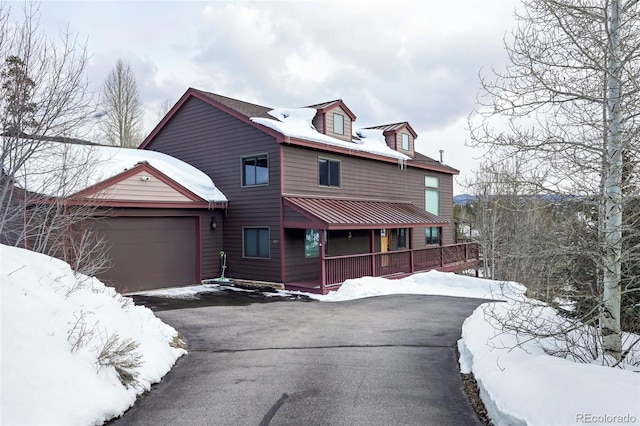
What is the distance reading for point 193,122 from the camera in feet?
57.1

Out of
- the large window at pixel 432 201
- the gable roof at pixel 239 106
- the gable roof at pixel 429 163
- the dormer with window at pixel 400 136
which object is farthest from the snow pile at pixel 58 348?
the large window at pixel 432 201

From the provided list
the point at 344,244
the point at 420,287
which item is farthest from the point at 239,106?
the point at 420,287

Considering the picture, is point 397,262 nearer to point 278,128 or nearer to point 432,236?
point 278,128

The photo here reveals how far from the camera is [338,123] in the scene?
18.2 m

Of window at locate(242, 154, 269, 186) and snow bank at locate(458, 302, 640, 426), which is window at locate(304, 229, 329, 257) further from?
snow bank at locate(458, 302, 640, 426)

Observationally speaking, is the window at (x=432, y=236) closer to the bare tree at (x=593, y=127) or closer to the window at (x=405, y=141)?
the window at (x=405, y=141)

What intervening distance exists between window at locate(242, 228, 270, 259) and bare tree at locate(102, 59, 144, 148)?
19727 millimetres

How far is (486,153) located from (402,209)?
14.4 meters

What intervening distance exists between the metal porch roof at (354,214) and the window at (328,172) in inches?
26.8

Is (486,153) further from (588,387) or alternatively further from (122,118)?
(122,118)

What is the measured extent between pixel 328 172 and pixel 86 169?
29.8ft

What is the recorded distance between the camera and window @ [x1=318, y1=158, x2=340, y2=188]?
53.5 ft

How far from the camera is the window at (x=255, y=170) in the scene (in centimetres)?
1515

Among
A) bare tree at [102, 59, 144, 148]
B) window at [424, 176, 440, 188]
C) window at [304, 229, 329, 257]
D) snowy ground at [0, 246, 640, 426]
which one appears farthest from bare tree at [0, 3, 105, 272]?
bare tree at [102, 59, 144, 148]
